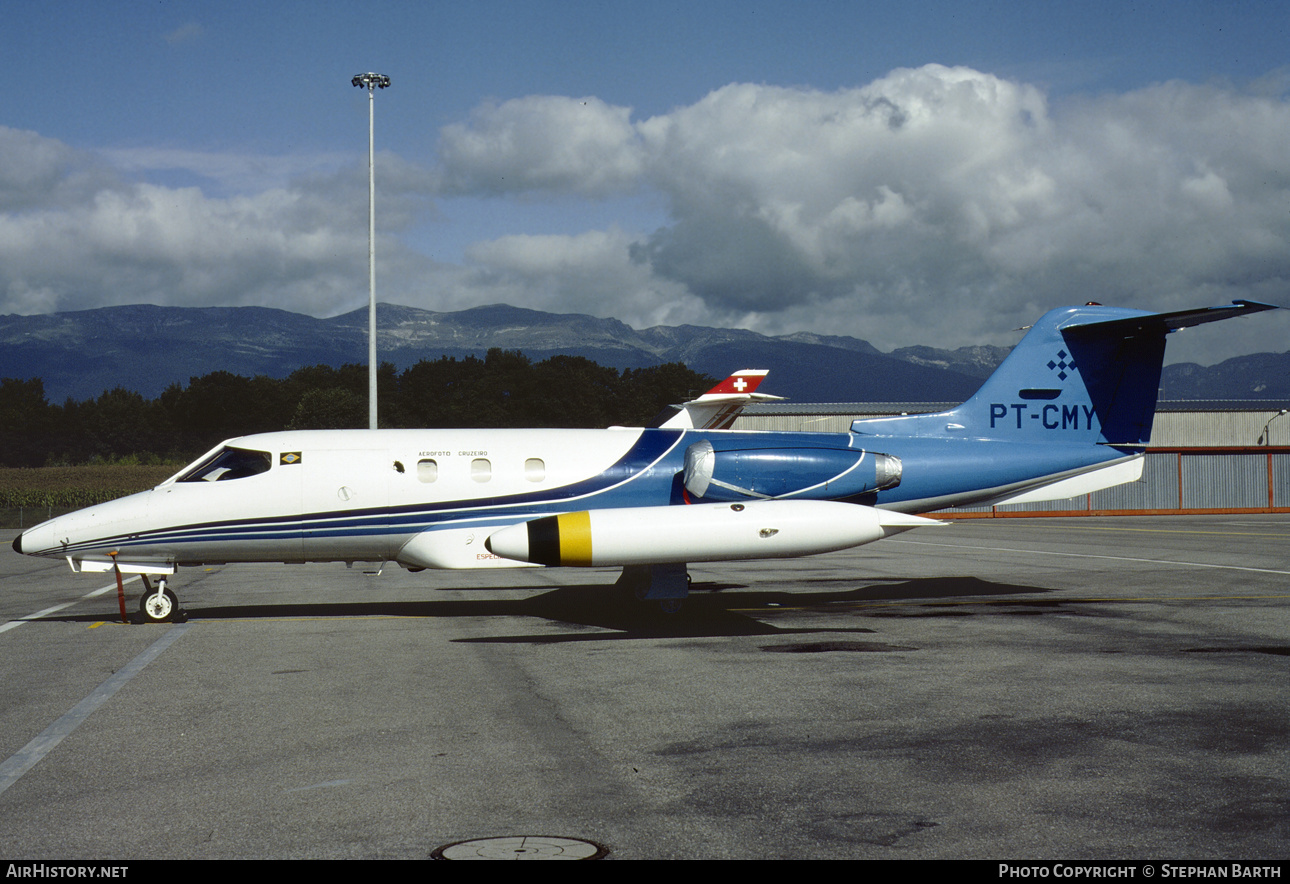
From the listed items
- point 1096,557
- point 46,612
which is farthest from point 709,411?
point 46,612

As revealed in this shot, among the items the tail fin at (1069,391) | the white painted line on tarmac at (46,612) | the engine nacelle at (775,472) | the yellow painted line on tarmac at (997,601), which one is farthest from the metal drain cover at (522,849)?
the tail fin at (1069,391)

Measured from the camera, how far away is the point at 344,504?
15.8 m

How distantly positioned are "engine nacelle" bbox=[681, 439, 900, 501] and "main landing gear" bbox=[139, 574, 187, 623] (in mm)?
8026

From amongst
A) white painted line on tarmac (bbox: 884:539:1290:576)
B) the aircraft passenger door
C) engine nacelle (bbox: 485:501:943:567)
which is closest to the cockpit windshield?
the aircraft passenger door

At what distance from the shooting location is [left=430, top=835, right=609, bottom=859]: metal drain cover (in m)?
5.57

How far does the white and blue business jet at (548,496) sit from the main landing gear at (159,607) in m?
0.03

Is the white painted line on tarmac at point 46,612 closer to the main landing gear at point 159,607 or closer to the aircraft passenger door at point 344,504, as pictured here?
the main landing gear at point 159,607

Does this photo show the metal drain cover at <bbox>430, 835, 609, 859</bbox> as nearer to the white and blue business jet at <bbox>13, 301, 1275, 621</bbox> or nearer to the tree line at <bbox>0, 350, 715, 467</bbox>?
the white and blue business jet at <bbox>13, 301, 1275, 621</bbox>

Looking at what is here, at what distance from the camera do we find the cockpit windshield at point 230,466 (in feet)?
52.2

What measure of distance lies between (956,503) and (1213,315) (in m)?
4.85

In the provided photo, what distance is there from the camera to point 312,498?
1581 centimetres

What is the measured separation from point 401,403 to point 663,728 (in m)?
106

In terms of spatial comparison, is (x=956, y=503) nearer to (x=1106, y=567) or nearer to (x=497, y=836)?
(x=1106, y=567)

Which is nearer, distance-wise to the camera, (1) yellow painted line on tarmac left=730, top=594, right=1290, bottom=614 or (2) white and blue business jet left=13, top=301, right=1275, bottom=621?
(2) white and blue business jet left=13, top=301, right=1275, bottom=621
